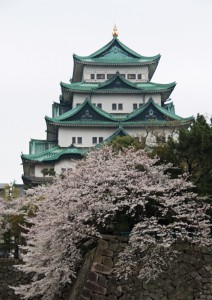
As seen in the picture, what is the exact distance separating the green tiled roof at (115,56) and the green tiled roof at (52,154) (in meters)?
10.6

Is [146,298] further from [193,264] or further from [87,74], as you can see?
[87,74]

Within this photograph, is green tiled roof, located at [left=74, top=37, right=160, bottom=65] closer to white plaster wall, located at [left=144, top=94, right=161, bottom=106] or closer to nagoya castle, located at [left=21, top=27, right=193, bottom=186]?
nagoya castle, located at [left=21, top=27, right=193, bottom=186]

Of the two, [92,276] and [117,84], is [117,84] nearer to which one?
[117,84]

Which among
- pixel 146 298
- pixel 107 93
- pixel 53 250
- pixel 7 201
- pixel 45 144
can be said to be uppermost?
pixel 107 93

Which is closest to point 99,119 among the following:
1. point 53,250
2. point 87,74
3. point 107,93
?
point 107,93

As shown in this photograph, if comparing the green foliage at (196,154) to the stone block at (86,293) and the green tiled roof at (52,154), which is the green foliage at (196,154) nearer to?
the stone block at (86,293)

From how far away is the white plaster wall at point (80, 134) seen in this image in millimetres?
50594

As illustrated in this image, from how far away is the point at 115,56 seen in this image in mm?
57906

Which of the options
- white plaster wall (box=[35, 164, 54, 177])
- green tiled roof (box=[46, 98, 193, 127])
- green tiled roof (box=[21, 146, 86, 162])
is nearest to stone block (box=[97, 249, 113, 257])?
green tiled roof (box=[21, 146, 86, 162])

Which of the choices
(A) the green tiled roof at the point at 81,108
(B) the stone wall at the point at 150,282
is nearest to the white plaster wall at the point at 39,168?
(A) the green tiled roof at the point at 81,108

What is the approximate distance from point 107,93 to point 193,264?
36250 mm

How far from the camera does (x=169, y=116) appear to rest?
162 ft

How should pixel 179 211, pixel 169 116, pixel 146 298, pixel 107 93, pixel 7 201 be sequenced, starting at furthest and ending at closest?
pixel 107 93, pixel 169 116, pixel 7 201, pixel 179 211, pixel 146 298

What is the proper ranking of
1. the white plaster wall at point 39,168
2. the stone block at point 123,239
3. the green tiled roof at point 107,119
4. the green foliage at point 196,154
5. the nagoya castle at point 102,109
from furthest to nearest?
the green tiled roof at point 107,119 → the white plaster wall at point 39,168 → the nagoya castle at point 102,109 → the green foliage at point 196,154 → the stone block at point 123,239
